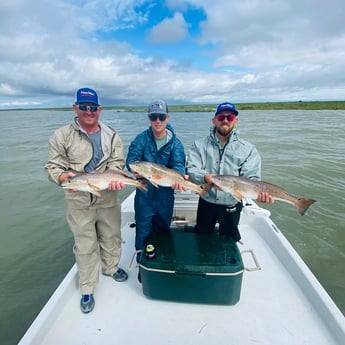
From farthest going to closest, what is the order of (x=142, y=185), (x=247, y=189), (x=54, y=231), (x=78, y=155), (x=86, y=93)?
(x=54, y=231) → (x=142, y=185) → (x=247, y=189) → (x=78, y=155) → (x=86, y=93)

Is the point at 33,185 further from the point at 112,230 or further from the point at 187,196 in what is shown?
the point at 112,230

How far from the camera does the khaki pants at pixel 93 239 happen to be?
3102 millimetres

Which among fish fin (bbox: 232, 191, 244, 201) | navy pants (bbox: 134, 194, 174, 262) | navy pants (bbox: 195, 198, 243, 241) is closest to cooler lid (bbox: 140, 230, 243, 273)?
navy pants (bbox: 134, 194, 174, 262)

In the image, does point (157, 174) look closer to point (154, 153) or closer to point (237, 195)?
point (154, 153)

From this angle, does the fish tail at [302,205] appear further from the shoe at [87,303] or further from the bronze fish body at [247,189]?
the shoe at [87,303]

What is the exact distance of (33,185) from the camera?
10.6 metres

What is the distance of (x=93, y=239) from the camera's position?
3.22 m

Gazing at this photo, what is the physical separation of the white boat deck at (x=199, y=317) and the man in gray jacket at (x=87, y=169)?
0.26 metres

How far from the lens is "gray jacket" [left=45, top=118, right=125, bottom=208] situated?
2.92 metres

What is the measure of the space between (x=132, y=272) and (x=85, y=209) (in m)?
1.37

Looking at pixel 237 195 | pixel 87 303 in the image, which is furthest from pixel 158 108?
pixel 87 303

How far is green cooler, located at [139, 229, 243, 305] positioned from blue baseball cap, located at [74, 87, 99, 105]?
1.93 meters

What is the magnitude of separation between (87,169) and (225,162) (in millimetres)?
1921

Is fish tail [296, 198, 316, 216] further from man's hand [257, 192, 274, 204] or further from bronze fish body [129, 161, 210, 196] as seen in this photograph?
bronze fish body [129, 161, 210, 196]
